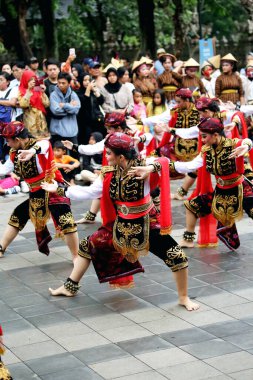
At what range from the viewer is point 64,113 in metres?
13.5

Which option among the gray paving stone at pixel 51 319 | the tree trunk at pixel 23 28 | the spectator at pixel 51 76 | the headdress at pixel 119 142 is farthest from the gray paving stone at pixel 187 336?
the tree trunk at pixel 23 28

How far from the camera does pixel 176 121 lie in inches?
470

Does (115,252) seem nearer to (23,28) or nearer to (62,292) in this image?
(62,292)

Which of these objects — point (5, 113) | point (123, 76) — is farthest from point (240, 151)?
point (123, 76)

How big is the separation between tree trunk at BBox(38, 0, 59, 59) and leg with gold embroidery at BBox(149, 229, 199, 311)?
52.9ft

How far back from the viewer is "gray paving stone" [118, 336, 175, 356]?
21.8 ft

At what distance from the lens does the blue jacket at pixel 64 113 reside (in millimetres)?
13461

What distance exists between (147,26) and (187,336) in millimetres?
18071

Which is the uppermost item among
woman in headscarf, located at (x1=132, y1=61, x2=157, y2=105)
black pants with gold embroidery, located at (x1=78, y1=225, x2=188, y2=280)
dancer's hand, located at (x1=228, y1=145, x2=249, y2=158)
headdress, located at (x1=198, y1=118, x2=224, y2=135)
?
headdress, located at (x1=198, y1=118, x2=224, y2=135)

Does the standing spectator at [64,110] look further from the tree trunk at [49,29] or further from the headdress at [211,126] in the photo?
the tree trunk at [49,29]

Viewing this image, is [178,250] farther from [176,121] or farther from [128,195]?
[176,121]

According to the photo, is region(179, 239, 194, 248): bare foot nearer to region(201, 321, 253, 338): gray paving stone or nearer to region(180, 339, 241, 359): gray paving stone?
region(201, 321, 253, 338): gray paving stone

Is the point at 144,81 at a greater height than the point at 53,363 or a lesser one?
greater

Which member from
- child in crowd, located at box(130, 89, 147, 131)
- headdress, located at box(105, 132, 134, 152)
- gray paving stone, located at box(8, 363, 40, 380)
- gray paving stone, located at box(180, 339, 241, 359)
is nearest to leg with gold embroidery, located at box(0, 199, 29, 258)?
headdress, located at box(105, 132, 134, 152)
